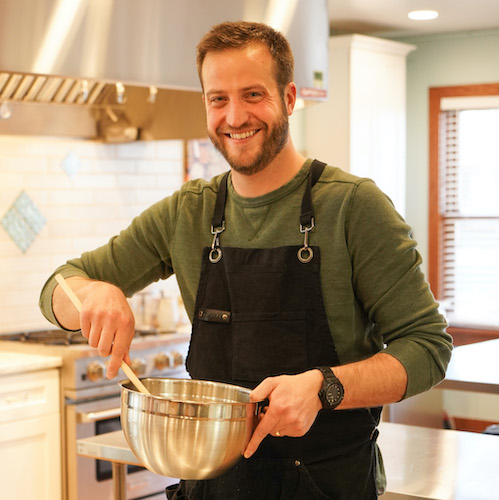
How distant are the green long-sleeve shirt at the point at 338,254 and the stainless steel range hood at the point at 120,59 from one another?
1.40 meters

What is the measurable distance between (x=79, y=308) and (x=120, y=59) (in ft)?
6.19

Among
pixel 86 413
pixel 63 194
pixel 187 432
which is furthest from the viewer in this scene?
pixel 63 194

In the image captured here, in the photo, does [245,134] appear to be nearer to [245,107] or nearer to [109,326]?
[245,107]

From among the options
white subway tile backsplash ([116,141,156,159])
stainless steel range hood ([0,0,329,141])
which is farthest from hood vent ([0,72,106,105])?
white subway tile backsplash ([116,141,156,159])

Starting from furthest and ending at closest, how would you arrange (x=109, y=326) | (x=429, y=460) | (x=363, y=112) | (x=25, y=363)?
(x=363, y=112)
(x=25, y=363)
(x=429, y=460)
(x=109, y=326)

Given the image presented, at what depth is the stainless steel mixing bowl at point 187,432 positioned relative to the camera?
4.44 ft

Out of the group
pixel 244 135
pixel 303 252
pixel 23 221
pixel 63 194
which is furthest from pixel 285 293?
pixel 63 194

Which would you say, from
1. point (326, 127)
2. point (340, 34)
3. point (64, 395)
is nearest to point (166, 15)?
point (64, 395)

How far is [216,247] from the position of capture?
185 cm

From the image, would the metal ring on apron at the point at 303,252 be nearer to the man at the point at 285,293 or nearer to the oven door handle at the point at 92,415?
the man at the point at 285,293

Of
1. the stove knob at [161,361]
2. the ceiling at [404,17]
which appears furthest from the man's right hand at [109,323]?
the ceiling at [404,17]

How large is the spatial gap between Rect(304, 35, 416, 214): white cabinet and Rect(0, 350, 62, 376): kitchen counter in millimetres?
2779

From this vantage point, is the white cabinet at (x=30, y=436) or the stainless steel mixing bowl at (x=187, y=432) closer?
the stainless steel mixing bowl at (x=187, y=432)

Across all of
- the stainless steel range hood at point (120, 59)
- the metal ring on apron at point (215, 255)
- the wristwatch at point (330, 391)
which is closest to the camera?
the wristwatch at point (330, 391)
